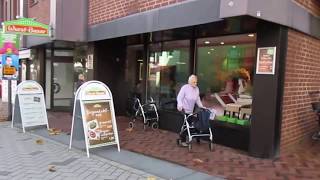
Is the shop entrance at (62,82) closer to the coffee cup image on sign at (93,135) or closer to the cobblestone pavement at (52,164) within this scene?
the cobblestone pavement at (52,164)

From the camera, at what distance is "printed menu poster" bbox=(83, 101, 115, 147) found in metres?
7.55

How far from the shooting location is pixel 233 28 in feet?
26.8

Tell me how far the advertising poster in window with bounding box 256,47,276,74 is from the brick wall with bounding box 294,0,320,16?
1.25 m

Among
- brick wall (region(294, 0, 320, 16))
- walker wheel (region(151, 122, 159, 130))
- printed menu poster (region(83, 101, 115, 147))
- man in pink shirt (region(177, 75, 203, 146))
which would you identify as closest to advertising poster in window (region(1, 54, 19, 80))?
walker wheel (region(151, 122, 159, 130))

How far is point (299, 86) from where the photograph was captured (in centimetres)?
807

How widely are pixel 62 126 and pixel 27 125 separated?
43.6 inches

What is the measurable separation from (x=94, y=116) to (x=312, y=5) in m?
5.09

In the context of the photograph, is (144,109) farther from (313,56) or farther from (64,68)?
(64,68)

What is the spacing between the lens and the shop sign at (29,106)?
10.4 metres

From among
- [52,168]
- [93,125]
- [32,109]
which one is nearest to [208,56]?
[93,125]

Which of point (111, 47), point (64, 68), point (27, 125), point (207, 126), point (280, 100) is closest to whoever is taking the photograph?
point (280, 100)

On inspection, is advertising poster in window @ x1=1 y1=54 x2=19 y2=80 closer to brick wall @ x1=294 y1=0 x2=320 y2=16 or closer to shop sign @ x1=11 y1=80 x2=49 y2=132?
shop sign @ x1=11 y1=80 x2=49 y2=132

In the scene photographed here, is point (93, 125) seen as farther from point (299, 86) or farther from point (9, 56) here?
point (9, 56)

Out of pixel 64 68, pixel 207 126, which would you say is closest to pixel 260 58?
pixel 207 126
